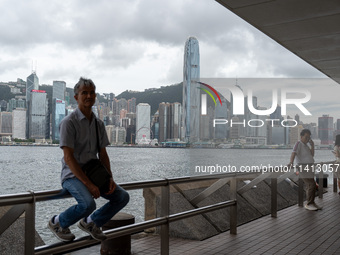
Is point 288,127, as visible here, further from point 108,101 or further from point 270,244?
point 108,101

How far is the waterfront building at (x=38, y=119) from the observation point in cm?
9394

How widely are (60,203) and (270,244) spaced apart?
28142 millimetres

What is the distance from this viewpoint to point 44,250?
9.37 ft

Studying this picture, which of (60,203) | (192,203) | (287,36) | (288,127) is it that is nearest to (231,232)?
(192,203)

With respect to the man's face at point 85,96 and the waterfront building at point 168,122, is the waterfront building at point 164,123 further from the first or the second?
the man's face at point 85,96

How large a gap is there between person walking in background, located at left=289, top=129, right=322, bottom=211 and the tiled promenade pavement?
101 centimetres

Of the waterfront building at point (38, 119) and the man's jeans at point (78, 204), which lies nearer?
the man's jeans at point (78, 204)

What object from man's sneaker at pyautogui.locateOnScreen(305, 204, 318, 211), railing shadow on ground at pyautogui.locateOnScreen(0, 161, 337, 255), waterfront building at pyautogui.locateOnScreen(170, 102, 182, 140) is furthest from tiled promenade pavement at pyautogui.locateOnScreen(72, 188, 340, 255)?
waterfront building at pyautogui.locateOnScreen(170, 102, 182, 140)

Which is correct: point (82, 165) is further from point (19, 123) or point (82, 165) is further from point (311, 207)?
point (19, 123)

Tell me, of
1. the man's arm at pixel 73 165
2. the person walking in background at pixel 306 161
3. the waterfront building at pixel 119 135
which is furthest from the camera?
the waterfront building at pixel 119 135

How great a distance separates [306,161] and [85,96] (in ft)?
19.6

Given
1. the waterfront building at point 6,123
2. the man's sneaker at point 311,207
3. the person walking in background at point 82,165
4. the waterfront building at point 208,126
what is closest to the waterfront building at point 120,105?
the waterfront building at point 6,123

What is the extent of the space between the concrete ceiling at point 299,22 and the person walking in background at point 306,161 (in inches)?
72.1

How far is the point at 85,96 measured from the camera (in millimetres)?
3141
